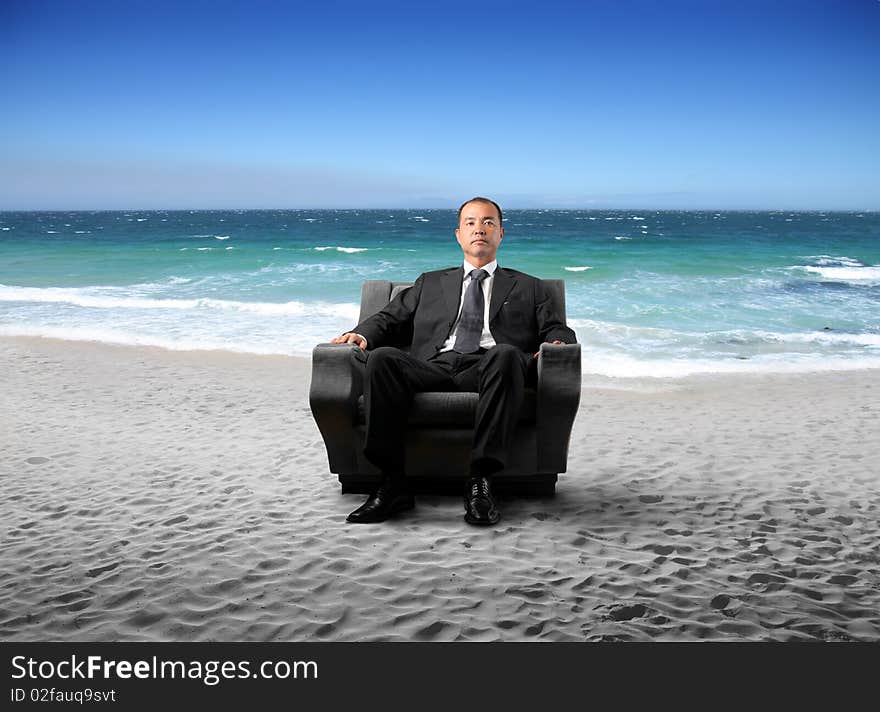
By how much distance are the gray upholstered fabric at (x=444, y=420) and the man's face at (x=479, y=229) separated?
0.60 meters

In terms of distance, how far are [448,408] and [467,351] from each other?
328 millimetres

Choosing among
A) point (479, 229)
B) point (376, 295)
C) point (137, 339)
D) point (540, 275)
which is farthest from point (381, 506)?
point (540, 275)

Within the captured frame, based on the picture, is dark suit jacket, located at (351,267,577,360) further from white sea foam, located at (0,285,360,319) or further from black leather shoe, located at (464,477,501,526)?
white sea foam, located at (0,285,360,319)

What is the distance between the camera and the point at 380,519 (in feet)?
9.53

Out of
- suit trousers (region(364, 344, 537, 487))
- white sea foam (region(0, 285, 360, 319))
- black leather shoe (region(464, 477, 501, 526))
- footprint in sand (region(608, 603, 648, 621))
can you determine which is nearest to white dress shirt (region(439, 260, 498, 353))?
suit trousers (region(364, 344, 537, 487))

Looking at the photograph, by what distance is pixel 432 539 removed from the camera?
2.72 meters

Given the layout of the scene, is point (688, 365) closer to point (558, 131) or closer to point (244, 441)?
point (244, 441)

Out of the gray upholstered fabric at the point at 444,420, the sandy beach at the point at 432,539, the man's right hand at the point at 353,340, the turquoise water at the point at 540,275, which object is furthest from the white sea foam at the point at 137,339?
the gray upholstered fabric at the point at 444,420

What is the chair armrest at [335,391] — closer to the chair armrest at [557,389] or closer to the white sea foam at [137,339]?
the chair armrest at [557,389]

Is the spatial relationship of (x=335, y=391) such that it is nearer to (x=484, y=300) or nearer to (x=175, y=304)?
(x=484, y=300)

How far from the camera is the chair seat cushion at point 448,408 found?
2975mm

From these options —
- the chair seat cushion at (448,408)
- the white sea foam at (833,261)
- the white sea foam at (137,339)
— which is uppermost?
the white sea foam at (833,261)

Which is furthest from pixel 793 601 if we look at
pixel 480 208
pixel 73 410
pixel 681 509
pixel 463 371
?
pixel 73 410
